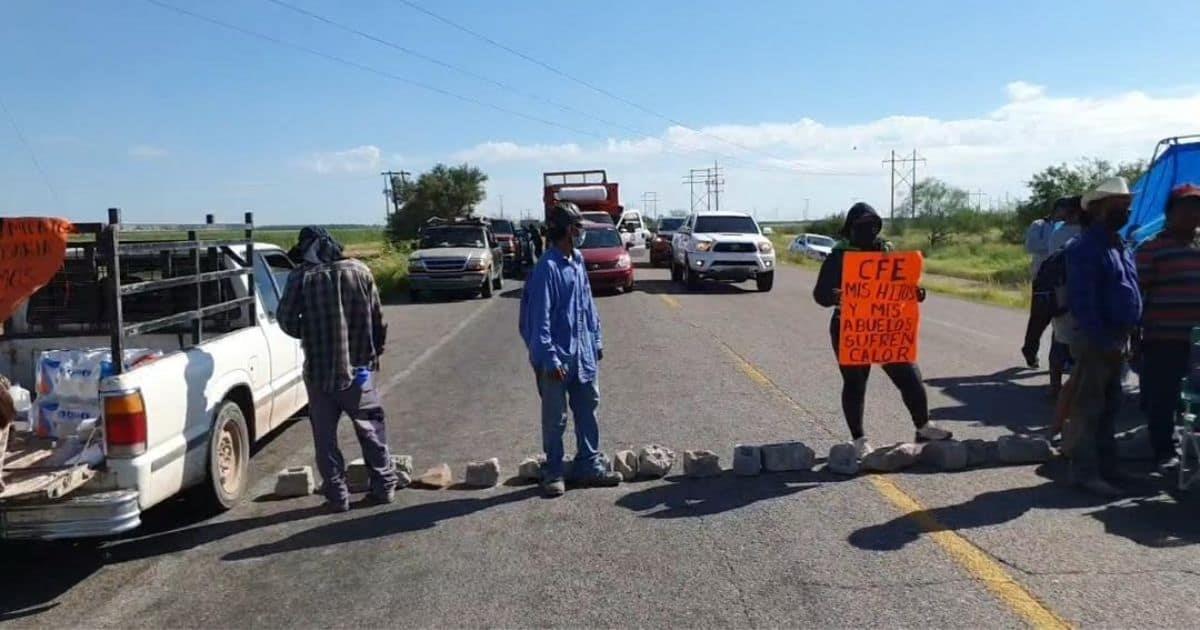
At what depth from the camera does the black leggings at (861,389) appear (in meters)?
6.93

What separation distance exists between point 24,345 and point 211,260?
1.40 m

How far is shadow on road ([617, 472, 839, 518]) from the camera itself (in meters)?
6.01

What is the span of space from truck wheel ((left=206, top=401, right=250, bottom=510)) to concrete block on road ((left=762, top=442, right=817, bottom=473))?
11.5 ft

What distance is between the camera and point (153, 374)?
5371 millimetres

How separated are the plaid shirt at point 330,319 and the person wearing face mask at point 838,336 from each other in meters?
3.08

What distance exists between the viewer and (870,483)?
21.0 ft

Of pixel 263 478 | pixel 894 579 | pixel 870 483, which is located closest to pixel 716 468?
pixel 870 483

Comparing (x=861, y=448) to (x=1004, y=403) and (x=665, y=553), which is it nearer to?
(x=665, y=553)

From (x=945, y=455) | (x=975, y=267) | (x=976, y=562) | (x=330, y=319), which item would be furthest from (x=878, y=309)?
(x=975, y=267)

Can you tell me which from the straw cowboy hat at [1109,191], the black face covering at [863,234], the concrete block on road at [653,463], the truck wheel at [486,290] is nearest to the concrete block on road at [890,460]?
the concrete block on road at [653,463]

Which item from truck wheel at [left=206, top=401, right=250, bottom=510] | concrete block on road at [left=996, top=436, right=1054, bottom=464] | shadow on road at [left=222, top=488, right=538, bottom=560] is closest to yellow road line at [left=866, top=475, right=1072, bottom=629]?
concrete block on road at [left=996, top=436, right=1054, bottom=464]

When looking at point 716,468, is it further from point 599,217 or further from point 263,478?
point 599,217

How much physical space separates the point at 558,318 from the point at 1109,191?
3.47 metres

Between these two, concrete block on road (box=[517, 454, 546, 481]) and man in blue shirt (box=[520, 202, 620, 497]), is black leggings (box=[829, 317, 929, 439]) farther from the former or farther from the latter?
concrete block on road (box=[517, 454, 546, 481])
